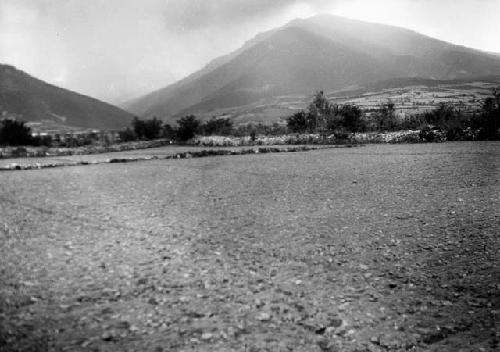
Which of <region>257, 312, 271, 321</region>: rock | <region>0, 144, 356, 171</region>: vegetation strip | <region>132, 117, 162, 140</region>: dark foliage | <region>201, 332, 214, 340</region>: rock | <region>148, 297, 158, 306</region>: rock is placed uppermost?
<region>132, 117, 162, 140</region>: dark foliage

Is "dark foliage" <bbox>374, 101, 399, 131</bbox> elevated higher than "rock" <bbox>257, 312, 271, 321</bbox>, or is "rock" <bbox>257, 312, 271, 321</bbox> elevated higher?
"dark foliage" <bbox>374, 101, 399, 131</bbox>

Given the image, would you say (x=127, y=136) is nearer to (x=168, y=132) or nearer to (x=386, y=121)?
(x=168, y=132)

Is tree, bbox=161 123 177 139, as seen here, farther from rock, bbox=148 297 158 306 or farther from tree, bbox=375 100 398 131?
rock, bbox=148 297 158 306

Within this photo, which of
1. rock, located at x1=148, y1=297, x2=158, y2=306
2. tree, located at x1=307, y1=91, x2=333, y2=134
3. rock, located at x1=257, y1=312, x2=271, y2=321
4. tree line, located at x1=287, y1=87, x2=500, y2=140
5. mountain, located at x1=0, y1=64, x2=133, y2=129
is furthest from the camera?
mountain, located at x1=0, y1=64, x2=133, y2=129

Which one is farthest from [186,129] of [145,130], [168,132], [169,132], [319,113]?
[319,113]

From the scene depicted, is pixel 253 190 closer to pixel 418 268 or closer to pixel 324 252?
pixel 324 252

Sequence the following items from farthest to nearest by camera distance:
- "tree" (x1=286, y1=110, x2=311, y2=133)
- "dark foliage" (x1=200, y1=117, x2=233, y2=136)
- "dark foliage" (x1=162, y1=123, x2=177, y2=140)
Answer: "dark foliage" (x1=200, y1=117, x2=233, y2=136)
"dark foliage" (x1=162, y1=123, x2=177, y2=140)
"tree" (x1=286, y1=110, x2=311, y2=133)

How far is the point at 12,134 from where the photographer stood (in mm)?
34781

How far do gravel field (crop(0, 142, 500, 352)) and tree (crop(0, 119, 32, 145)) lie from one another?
26737 millimetres

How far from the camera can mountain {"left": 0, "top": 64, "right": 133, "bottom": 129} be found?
146625 mm

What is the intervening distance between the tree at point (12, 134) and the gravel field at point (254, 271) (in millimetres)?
26737

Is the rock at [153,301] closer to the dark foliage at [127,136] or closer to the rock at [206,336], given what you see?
the rock at [206,336]

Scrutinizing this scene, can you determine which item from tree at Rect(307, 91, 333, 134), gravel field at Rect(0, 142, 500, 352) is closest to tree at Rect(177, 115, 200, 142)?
tree at Rect(307, 91, 333, 134)

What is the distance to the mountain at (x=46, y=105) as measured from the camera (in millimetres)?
146625
